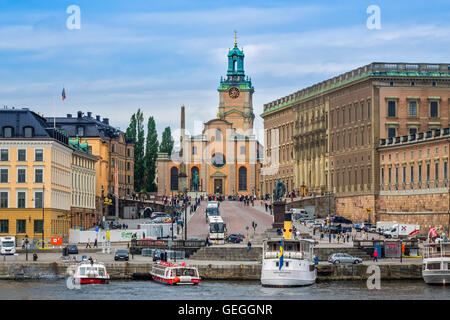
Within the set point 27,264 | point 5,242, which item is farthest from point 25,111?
point 27,264

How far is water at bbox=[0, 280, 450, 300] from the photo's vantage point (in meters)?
79.5

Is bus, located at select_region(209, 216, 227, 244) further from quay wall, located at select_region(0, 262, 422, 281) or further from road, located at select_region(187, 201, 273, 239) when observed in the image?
quay wall, located at select_region(0, 262, 422, 281)

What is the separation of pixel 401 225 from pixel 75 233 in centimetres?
3322

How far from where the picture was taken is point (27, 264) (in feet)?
317

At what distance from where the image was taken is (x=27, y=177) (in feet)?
412

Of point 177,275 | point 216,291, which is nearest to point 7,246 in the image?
point 177,275

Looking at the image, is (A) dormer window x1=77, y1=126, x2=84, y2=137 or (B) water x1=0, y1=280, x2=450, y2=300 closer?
(B) water x1=0, y1=280, x2=450, y2=300

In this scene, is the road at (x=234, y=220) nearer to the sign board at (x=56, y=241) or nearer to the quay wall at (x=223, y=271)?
the sign board at (x=56, y=241)

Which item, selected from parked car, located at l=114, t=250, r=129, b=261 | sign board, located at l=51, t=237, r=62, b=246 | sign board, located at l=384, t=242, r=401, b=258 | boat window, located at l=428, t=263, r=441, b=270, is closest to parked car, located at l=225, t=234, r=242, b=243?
sign board, located at l=51, t=237, r=62, b=246

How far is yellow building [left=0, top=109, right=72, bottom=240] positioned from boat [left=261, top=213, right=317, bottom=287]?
37.5m

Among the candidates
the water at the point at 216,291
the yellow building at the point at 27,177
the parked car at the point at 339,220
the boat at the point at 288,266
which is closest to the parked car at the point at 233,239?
the yellow building at the point at 27,177

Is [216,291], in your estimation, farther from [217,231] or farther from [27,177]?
[27,177]
